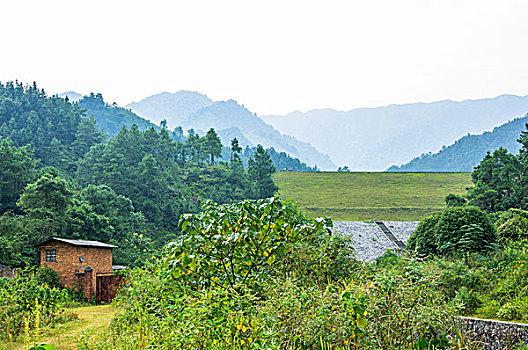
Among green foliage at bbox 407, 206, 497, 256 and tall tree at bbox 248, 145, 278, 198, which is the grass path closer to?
green foliage at bbox 407, 206, 497, 256

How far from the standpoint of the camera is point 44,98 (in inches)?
1805

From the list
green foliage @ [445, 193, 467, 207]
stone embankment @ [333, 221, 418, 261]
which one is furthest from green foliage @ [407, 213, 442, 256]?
stone embankment @ [333, 221, 418, 261]

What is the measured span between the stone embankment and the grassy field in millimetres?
6168

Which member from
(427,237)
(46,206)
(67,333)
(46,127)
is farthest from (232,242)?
(46,127)

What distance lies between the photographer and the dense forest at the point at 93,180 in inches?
827

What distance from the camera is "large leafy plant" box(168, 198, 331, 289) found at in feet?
16.4

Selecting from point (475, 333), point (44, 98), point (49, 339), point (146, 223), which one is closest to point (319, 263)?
point (475, 333)

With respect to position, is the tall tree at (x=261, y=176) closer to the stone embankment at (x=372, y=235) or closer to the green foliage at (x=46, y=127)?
the stone embankment at (x=372, y=235)

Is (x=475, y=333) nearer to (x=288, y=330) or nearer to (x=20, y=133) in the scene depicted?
(x=288, y=330)

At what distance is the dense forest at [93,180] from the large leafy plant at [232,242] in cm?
1279

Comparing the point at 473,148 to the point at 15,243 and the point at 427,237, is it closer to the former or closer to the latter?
the point at 427,237

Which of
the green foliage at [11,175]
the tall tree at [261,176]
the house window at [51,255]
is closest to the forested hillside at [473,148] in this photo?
the tall tree at [261,176]

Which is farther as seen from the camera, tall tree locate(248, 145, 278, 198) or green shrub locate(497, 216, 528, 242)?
tall tree locate(248, 145, 278, 198)

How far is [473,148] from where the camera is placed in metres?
113
